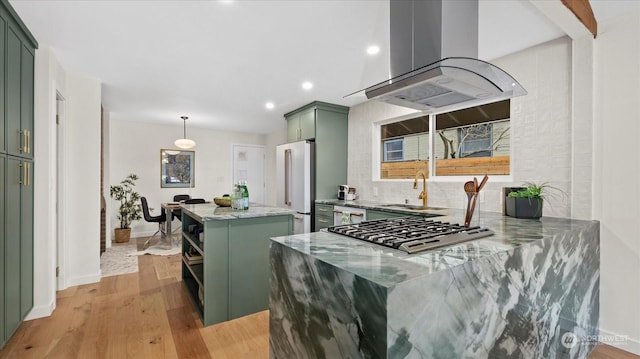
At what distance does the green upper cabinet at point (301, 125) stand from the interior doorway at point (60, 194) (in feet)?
9.42

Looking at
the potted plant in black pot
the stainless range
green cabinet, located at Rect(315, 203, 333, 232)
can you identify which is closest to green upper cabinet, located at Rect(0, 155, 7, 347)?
the stainless range

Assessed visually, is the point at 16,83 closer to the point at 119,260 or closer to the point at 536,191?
the point at 119,260

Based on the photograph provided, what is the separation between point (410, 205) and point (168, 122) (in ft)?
16.0

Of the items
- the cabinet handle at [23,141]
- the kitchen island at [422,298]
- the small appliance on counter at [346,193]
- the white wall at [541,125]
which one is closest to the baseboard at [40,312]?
the cabinet handle at [23,141]

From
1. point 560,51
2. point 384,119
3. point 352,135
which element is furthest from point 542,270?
point 352,135

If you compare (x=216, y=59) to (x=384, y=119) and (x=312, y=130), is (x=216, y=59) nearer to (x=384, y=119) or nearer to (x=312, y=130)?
(x=312, y=130)

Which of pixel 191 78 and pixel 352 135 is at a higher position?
pixel 191 78

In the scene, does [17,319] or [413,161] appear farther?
[413,161]

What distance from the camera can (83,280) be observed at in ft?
10.6

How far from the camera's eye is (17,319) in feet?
7.11

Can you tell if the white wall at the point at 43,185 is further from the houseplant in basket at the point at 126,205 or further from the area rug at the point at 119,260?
the houseplant in basket at the point at 126,205

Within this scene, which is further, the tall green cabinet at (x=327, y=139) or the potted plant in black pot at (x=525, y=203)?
the tall green cabinet at (x=327, y=139)

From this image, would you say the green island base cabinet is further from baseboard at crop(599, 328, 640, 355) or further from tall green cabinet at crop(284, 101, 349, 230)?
baseboard at crop(599, 328, 640, 355)

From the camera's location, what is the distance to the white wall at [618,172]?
6.49 feet
